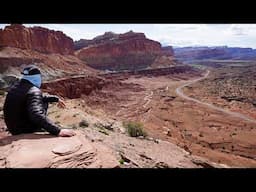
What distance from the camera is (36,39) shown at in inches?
1512

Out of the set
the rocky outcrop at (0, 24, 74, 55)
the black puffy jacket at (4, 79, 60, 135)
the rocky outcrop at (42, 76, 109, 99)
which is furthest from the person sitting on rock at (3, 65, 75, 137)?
the rocky outcrop at (0, 24, 74, 55)

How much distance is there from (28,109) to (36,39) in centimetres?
3759

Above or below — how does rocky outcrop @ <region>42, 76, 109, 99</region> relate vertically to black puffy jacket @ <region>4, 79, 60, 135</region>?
below

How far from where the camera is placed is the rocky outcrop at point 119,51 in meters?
49.2

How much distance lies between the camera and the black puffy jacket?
2.72 m

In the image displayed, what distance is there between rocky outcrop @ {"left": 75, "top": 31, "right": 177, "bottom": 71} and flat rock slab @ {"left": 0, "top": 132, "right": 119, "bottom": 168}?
1756 inches

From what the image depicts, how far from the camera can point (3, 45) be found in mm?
31578

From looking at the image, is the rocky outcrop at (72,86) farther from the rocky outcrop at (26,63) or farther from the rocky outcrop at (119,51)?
the rocky outcrop at (119,51)

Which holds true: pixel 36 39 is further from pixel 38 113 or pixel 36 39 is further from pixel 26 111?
pixel 38 113

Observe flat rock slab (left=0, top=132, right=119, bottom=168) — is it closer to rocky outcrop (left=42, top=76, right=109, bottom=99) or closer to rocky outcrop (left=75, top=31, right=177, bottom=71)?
rocky outcrop (left=42, top=76, right=109, bottom=99)

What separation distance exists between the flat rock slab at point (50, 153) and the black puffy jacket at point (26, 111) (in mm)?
99

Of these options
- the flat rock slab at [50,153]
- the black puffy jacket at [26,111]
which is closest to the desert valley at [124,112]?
the flat rock slab at [50,153]
